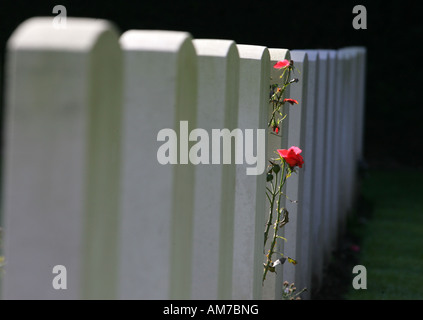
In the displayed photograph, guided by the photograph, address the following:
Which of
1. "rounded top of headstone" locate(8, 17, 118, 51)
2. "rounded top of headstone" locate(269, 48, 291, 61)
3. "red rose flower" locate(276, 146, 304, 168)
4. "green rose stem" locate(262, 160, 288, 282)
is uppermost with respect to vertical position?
"rounded top of headstone" locate(269, 48, 291, 61)

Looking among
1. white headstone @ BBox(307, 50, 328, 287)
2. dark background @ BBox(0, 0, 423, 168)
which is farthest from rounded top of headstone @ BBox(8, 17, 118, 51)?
dark background @ BBox(0, 0, 423, 168)

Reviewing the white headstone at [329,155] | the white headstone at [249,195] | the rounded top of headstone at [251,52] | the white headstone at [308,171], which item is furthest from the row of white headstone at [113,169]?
the white headstone at [329,155]

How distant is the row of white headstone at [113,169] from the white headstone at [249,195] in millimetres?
134

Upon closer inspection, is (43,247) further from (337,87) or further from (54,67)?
(337,87)

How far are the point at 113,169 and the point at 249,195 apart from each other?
1027 mm

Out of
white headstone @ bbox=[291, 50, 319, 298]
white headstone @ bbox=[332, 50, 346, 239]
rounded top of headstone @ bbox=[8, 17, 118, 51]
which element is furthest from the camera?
white headstone @ bbox=[332, 50, 346, 239]

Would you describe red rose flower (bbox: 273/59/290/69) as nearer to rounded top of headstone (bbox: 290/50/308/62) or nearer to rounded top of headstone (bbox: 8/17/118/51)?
rounded top of headstone (bbox: 290/50/308/62)

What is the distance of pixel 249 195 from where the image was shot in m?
2.44

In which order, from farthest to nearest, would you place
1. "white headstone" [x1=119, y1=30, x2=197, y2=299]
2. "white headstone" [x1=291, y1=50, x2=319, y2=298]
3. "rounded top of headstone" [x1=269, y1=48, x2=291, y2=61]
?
"white headstone" [x1=291, y1=50, x2=319, y2=298]
"rounded top of headstone" [x1=269, y1=48, x2=291, y2=61]
"white headstone" [x1=119, y1=30, x2=197, y2=299]

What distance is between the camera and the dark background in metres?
9.21

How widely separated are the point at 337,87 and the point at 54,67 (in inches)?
175

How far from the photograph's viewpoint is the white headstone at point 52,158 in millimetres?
1249

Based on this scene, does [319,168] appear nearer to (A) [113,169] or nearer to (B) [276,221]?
(B) [276,221]

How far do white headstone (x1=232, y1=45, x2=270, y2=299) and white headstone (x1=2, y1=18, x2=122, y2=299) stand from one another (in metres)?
1.11
